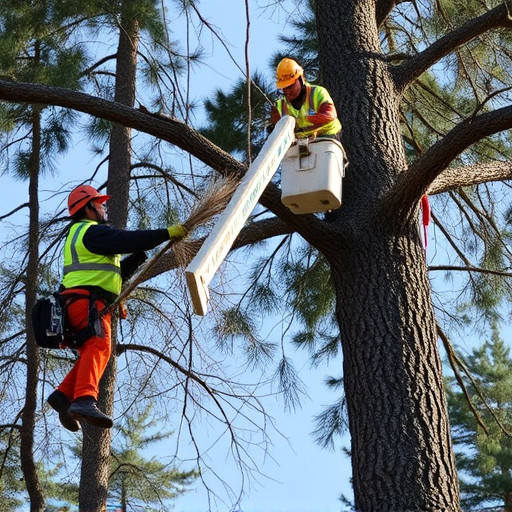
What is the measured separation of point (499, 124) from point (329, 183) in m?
0.87

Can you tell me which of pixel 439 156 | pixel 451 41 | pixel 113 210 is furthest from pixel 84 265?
pixel 113 210

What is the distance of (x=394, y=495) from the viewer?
494 cm

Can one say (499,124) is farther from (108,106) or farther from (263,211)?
(263,211)

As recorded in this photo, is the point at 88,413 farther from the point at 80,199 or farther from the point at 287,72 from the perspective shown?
the point at 287,72

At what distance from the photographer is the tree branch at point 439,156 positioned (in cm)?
509

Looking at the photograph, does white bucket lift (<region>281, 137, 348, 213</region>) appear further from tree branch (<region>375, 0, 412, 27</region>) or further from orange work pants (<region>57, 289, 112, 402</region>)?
tree branch (<region>375, 0, 412, 27</region>)

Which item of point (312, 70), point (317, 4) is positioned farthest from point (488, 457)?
point (317, 4)

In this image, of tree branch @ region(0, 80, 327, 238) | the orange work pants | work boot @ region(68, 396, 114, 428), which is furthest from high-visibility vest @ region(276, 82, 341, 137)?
work boot @ region(68, 396, 114, 428)

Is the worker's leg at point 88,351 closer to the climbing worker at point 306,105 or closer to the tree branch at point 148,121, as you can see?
the tree branch at point 148,121

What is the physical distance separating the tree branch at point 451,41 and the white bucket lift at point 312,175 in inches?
48.4

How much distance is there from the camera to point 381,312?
18.0 ft

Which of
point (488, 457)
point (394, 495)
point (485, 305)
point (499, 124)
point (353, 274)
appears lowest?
point (394, 495)

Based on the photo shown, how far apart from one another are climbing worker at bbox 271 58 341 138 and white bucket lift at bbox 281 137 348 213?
9cm

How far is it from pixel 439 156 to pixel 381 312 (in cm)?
85
